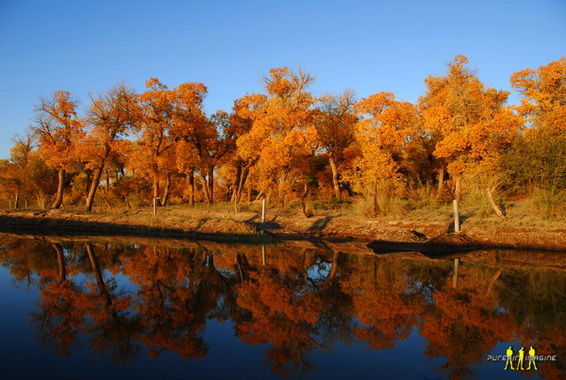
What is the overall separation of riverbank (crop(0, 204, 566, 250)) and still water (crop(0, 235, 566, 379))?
16.4 ft

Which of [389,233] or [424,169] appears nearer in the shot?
[389,233]

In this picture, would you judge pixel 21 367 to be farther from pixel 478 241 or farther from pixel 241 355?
pixel 478 241

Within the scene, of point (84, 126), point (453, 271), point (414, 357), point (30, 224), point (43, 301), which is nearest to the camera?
point (414, 357)

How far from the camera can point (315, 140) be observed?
1029 inches

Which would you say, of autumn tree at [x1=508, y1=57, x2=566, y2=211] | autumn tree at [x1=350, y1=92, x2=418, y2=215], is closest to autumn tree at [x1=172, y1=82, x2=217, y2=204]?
autumn tree at [x1=350, y1=92, x2=418, y2=215]

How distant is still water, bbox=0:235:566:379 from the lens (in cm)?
539

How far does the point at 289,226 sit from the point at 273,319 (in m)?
15.7

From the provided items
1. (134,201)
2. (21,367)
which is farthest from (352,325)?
(134,201)

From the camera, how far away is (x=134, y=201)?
38.8 metres

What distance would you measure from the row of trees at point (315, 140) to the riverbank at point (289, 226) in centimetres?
204

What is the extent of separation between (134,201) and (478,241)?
31.8 metres

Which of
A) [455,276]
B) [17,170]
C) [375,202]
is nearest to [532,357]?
[455,276]

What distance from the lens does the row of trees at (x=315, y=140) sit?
22.5 meters

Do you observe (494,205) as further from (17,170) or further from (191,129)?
(17,170)
